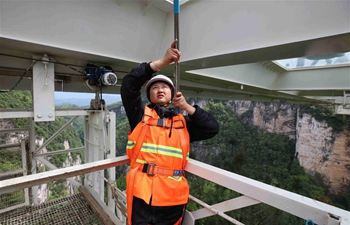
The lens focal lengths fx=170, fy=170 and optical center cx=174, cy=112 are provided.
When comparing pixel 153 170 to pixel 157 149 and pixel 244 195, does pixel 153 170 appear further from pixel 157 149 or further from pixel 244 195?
pixel 244 195

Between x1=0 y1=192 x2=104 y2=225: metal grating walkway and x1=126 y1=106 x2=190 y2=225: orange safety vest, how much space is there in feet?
4.41

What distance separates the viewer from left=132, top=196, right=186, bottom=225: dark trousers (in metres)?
1.02

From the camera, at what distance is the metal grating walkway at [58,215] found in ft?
6.43

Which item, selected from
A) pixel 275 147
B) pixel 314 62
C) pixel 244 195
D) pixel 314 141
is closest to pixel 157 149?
pixel 244 195

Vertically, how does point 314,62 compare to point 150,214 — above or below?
above

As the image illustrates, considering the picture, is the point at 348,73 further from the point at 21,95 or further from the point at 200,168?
the point at 21,95

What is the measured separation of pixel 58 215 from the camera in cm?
206

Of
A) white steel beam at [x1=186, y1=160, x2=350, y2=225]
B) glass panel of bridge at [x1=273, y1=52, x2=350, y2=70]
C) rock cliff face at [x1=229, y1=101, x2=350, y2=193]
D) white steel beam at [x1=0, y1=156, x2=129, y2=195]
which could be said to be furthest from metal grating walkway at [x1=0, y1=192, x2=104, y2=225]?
rock cliff face at [x1=229, y1=101, x2=350, y2=193]

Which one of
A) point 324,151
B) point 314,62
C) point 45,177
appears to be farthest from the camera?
point 324,151

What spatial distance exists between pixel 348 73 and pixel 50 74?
573 centimetres

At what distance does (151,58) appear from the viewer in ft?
7.96

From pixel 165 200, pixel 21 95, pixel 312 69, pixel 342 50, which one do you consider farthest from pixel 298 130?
pixel 21 95

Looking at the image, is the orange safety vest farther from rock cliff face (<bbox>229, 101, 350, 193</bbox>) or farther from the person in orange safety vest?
rock cliff face (<bbox>229, 101, 350, 193</bbox>)

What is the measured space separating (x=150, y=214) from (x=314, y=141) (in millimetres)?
24256
